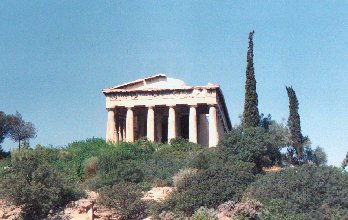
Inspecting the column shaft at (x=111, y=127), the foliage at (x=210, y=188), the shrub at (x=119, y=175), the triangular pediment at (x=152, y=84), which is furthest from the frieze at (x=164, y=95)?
the foliage at (x=210, y=188)

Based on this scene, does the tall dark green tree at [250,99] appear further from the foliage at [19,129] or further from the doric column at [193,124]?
the foliage at [19,129]

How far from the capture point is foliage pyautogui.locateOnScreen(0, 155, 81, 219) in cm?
3856

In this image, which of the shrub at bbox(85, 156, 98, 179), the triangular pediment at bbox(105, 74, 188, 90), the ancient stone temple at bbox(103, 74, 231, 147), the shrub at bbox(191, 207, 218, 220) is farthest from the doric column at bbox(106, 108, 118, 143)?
the shrub at bbox(191, 207, 218, 220)

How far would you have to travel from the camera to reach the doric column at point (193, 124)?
57.6m

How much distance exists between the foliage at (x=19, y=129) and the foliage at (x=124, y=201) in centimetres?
3079

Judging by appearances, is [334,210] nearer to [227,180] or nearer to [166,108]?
[227,180]

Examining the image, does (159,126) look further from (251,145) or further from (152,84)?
(251,145)

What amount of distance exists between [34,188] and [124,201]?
4.99m

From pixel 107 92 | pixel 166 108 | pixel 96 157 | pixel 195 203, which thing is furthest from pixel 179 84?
pixel 195 203

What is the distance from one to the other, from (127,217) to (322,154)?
3617 centimetres

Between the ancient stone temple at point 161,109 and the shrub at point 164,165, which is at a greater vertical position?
the ancient stone temple at point 161,109

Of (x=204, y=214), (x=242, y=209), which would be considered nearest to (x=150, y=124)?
(x=242, y=209)

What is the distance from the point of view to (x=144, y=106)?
59.2 meters

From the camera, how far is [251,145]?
46656mm
